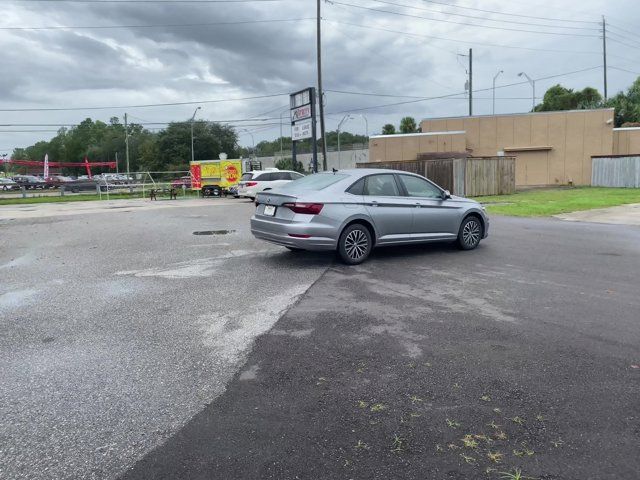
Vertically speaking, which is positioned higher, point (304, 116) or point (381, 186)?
point (304, 116)

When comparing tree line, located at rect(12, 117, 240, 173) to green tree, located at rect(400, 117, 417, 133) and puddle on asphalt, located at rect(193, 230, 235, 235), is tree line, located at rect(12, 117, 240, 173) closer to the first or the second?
green tree, located at rect(400, 117, 417, 133)

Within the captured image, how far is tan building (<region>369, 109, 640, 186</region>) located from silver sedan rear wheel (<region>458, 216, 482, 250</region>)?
26.6 metres

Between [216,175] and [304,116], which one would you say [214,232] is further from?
[216,175]

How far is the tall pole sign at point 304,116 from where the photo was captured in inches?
1156

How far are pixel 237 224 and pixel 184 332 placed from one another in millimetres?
10413

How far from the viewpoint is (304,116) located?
101 ft

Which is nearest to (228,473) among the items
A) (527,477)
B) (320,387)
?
(320,387)

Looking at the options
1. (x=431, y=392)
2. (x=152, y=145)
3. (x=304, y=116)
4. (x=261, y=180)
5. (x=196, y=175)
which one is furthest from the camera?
(x=152, y=145)

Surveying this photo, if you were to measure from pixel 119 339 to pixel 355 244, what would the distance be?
4.49 meters

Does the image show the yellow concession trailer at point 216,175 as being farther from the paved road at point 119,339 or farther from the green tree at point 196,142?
the green tree at point 196,142

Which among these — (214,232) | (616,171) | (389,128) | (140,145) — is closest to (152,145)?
(140,145)

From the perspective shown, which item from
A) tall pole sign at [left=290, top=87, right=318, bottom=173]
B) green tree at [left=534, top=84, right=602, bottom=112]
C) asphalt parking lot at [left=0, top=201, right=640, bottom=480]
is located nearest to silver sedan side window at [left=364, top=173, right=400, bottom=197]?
asphalt parking lot at [left=0, top=201, right=640, bottom=480]

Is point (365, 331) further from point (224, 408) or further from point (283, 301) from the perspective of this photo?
point (224, 408)

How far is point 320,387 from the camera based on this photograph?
402 cm
